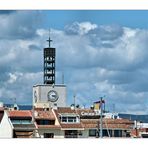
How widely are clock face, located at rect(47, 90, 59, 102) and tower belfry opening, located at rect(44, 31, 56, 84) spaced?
0.30m

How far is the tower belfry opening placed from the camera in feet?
35.9

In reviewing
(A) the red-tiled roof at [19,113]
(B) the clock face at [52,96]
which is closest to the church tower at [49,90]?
(B) the clock face at [52,96]

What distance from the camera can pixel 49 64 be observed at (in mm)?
12086

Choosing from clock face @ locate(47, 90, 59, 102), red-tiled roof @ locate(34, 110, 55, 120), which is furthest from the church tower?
red-tiled roof @ locate(34, 110, 55, 120)

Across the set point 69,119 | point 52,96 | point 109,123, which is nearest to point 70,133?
point 69,119

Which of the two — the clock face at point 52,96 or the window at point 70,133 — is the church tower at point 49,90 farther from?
the window at point 70,133

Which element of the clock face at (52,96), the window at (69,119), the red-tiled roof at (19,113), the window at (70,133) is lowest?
the window at (70,133)

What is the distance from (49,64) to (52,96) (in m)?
0.73

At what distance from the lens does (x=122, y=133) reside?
10.4 meters

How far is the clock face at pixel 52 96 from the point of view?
12.0m

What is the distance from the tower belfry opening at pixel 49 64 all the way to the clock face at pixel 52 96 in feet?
0.97

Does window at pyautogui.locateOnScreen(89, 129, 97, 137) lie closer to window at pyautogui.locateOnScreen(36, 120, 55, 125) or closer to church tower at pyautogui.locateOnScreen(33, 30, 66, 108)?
window at pyautogui.locateOnScreen(36, 120, 55, 125)
